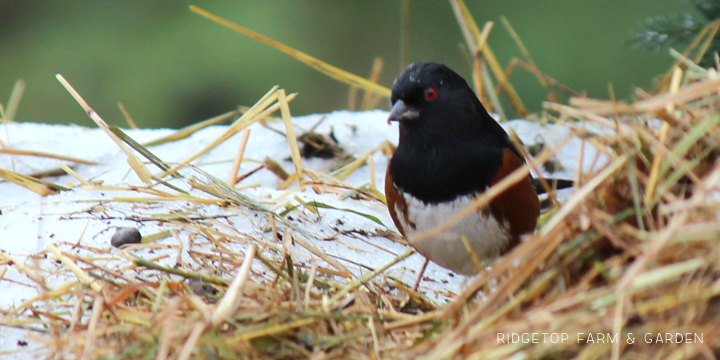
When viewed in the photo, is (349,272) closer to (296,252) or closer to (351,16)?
(296,252)

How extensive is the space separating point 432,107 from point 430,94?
1.5 inches

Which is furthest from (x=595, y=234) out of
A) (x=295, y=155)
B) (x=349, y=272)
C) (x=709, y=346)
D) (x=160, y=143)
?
(x=160, y=143)

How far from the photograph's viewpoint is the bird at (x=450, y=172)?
6.20 ft

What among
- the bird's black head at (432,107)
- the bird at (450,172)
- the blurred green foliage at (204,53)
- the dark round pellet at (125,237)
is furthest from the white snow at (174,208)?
the blurred green foliage at (204,53)

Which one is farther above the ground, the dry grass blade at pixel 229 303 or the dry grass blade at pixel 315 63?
the dry grass blade at pixel 315 63

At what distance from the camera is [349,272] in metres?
1.80

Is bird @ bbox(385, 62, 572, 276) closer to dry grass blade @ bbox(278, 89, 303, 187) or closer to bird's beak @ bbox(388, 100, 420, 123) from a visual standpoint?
bird's beak @ bbox(388, 100, 420, 123)

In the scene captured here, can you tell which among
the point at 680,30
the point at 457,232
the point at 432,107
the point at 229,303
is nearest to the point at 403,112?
the point at 432,107

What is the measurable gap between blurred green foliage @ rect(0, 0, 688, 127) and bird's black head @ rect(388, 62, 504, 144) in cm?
271

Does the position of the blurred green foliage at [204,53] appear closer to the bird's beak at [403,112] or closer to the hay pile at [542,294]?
the bird's beak at [403,112]

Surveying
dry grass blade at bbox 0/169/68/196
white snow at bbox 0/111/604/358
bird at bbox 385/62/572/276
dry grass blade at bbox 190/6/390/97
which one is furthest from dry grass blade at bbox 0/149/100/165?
bird at bbox 385/62/572/276

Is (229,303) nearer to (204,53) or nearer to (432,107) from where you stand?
(432,107)

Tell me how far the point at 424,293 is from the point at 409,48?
4461 mm

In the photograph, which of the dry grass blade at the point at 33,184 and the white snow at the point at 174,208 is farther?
the dry grass blade at the point at 33,184
